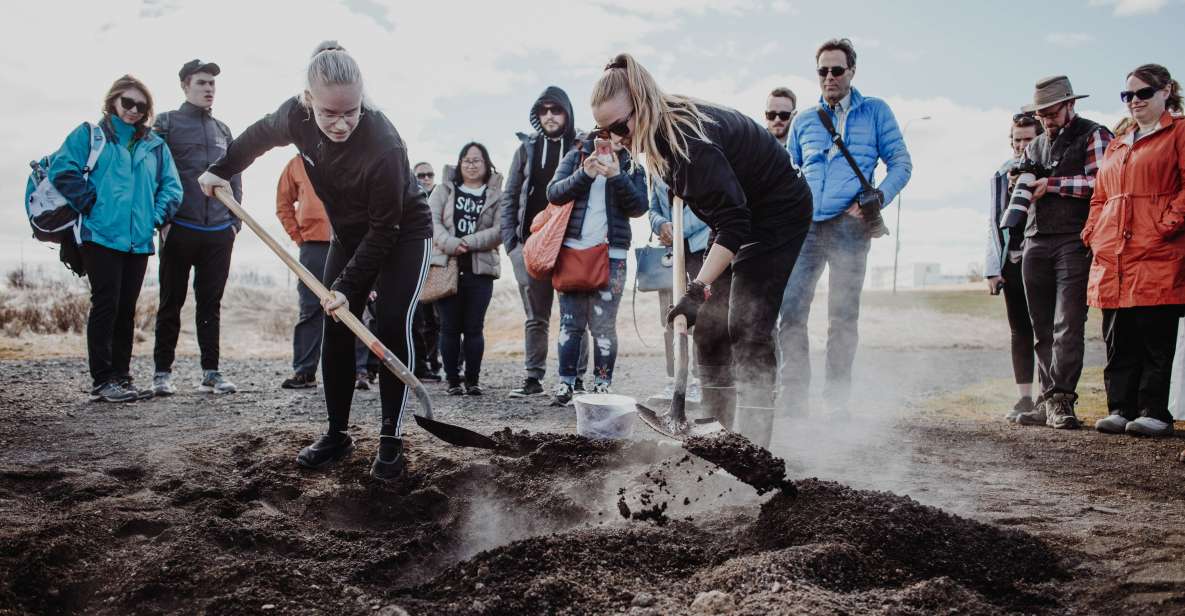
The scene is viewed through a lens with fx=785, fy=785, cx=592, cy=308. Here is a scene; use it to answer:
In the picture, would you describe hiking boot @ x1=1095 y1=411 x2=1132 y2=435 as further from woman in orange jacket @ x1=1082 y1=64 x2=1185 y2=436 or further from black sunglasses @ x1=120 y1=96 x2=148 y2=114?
black sunglasses @ x1=120 y1=96 x2=148 y2=114

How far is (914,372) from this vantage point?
1034 centimetres

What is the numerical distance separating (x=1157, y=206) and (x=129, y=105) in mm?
6973

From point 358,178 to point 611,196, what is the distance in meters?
2.67

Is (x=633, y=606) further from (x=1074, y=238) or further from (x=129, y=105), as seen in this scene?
(x=129, y=105)

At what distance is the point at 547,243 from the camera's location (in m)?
5.79

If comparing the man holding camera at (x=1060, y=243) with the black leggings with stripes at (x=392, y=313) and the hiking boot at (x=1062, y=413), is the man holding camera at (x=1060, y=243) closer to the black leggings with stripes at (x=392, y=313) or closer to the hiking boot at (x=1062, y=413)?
the hiking boot at (x=1062, y=413)

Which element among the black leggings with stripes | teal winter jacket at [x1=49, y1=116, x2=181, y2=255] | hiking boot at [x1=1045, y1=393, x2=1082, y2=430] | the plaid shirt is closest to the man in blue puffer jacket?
the plaid shirt

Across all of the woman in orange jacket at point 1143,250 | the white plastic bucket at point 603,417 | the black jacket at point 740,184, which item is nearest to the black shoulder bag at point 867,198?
the woman in orange jacket at point 1143,250

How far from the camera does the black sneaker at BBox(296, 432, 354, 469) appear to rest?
12.8 ft

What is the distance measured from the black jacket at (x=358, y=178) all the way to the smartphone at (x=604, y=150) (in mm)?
1951

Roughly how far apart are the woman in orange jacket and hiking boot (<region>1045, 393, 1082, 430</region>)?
152mm

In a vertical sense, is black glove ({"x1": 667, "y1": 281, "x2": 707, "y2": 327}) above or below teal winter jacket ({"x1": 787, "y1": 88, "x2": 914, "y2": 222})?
below

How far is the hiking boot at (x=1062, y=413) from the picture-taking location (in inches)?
205

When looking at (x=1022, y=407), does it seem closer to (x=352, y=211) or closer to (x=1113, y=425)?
(x=1113, y=425)
